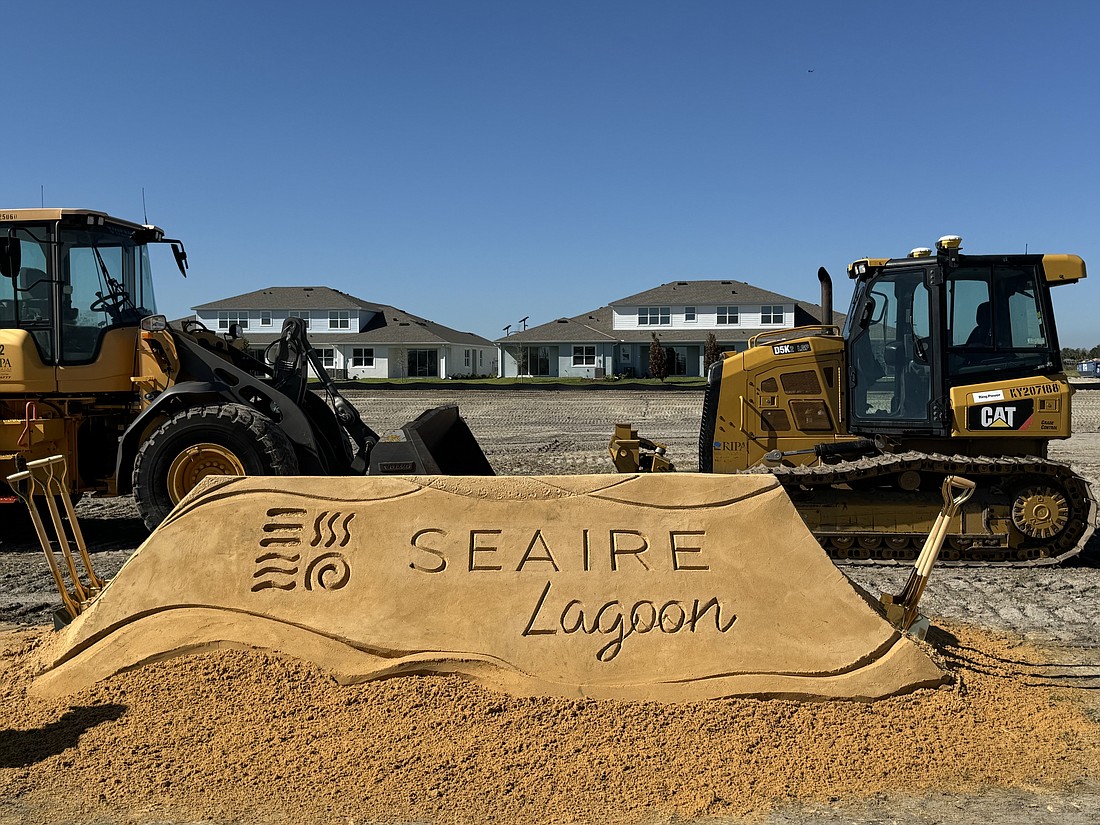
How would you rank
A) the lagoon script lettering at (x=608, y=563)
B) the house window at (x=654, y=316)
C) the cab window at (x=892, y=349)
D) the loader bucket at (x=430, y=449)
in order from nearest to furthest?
the lagoon script lettering at (x=608, y=563) < the loader bucket at (x=430, y=449) < the cab window at (x=892, y=349) < the house window at (x=654, y=316)

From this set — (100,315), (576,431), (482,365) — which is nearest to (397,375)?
(482,365)

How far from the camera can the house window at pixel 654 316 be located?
55812 mm

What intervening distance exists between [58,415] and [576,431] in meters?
13.7

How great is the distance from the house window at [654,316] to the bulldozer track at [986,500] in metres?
47.9

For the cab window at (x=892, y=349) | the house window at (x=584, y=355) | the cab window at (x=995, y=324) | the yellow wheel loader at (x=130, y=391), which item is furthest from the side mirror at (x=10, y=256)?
the house window at (x=584, y=355)

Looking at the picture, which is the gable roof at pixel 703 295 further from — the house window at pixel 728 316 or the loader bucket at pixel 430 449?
the loader bucket at pixel 430 449

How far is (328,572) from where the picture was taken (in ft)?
16.3

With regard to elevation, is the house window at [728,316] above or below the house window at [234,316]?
below

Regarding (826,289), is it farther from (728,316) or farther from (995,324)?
(728,316)

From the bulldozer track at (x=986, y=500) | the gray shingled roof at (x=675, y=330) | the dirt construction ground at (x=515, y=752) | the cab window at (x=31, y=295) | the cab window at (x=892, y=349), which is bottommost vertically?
the dirt construction ground at (x=515, y=752)

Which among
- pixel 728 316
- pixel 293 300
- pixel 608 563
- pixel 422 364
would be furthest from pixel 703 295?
pixel 608 563

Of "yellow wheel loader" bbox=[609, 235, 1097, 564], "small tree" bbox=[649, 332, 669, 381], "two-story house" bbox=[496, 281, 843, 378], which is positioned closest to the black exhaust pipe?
"yellow wheel loader" bbox=[609, 235, 1097, 564]

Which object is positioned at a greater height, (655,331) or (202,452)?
(655,331)

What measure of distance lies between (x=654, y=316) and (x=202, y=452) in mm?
49079
